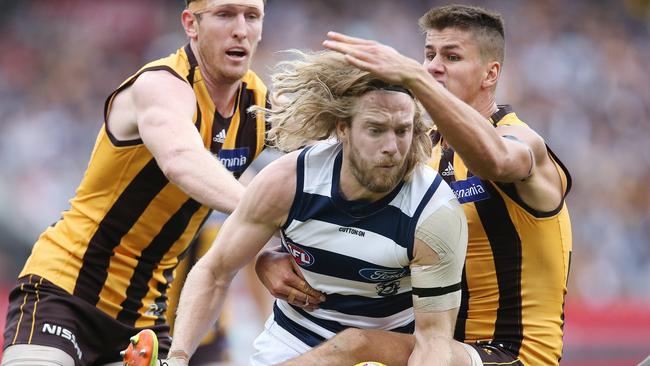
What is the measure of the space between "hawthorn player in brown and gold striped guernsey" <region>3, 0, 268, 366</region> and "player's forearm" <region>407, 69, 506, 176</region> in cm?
129

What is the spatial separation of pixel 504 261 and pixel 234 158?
1.55 meters

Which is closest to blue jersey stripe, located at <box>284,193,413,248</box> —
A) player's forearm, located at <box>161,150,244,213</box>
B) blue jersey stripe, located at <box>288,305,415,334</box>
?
player's forearm, located at <box>161,150,244,213</box>

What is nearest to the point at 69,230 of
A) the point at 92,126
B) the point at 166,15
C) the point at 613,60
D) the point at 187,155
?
the point at 187,155

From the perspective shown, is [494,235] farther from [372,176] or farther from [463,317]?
[372,176]

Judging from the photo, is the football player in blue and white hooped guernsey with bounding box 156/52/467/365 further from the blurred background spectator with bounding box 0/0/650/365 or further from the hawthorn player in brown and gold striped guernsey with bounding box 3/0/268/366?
the blurred background spectator with bounding box 0/0/650/365

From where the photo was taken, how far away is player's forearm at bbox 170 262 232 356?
457 centimetres

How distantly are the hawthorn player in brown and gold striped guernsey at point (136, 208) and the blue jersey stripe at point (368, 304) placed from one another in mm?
954

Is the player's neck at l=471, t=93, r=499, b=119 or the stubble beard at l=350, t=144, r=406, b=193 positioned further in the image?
the player's neck at l=471, t=93, r=499, b=119

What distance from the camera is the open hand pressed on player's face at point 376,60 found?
4008mm

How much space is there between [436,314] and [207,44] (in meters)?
1.99

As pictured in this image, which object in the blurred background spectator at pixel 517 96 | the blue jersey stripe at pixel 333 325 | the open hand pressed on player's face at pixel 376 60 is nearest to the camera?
the open hand pressed on player's face at pixel 376 60

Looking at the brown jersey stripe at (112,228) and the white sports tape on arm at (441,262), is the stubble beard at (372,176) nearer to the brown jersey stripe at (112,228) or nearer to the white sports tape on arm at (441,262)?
the white sports tape on arm at (441,262)

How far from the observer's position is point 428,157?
450cm

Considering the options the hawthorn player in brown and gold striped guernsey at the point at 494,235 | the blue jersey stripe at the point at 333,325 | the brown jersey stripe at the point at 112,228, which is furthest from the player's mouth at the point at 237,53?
the blue jersey stripe at the point at 333,325
